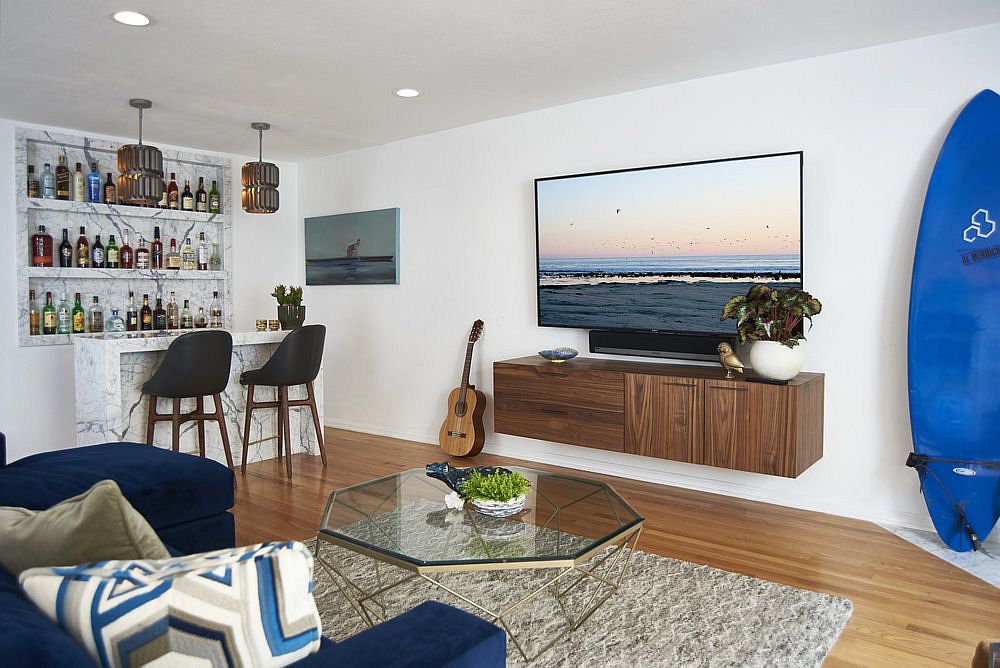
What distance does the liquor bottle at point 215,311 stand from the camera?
20.0 ft

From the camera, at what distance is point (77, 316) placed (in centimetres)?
527

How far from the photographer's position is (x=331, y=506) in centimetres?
247

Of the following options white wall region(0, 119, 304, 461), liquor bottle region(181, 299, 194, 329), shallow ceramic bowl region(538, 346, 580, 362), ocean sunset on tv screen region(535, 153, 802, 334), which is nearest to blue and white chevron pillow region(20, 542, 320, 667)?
ocean sunset on tv screen region(535, 153, 802, 334)

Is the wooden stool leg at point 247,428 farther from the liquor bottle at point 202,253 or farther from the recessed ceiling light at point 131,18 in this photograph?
the recessed ceiling light at point 131,18

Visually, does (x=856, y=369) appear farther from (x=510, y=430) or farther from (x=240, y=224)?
(x=240, y=224)

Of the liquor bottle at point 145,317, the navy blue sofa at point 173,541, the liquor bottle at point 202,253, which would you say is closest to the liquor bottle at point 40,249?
the liquor bottle at point 145,317

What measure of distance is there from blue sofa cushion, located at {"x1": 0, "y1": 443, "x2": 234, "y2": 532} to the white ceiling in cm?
187

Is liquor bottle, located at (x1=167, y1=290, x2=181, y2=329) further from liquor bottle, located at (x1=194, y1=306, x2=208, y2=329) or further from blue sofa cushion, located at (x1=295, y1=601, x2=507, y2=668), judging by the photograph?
blue sofa cushion, located at (x1=295, y1=601, x2=507, y2=668)

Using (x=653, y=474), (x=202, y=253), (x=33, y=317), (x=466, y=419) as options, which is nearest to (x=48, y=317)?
(x=33, y=317)

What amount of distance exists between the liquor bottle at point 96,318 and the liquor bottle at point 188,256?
2.31 feet

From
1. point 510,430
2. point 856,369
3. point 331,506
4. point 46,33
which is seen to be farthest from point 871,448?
point 46,33

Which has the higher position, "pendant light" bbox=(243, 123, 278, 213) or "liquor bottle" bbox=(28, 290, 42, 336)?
"pendant light" bbox=(243, 123, 278, 213)

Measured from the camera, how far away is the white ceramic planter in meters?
3.49

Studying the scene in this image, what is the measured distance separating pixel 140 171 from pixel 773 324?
3737mm
